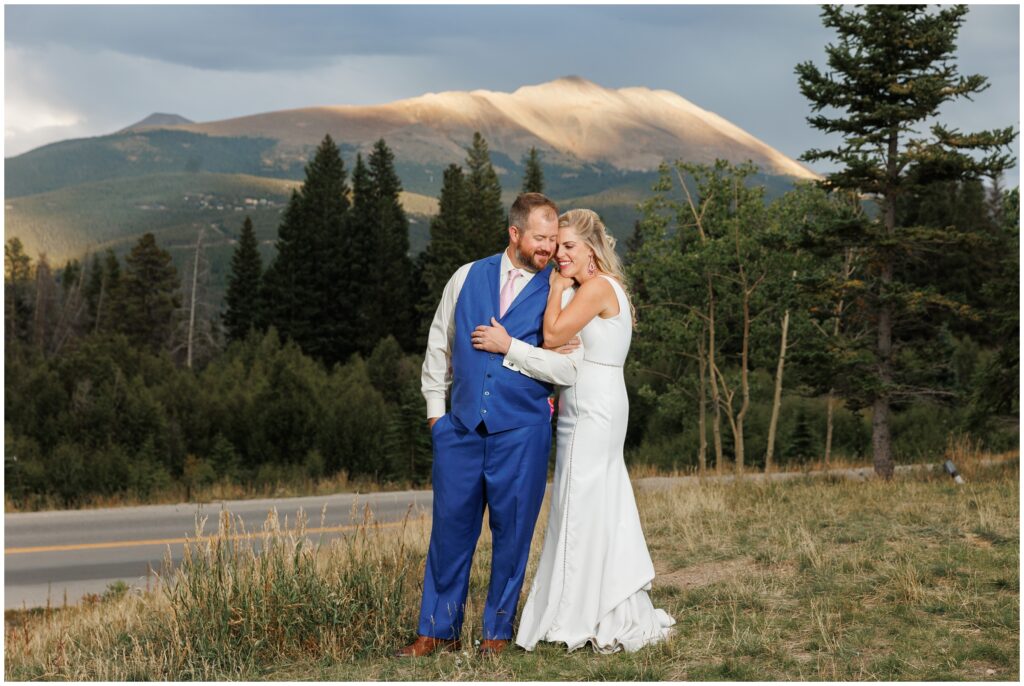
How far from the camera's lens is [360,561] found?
637 centimetres

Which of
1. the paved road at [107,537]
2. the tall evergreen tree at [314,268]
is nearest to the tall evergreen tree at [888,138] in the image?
the paved road at [107,537]

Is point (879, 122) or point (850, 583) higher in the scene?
point (879, 122)

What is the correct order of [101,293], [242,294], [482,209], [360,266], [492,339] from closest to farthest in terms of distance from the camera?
[492,339] → [360,266] → [482,209] → [242,294] → [101,293]

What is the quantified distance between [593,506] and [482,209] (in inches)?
2174

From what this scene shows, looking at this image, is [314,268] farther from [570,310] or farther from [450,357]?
[570,310]

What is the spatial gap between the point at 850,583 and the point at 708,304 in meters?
11.7

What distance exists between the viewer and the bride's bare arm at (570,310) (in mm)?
5133

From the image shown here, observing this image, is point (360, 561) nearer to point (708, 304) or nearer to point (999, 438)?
point (708, 304)

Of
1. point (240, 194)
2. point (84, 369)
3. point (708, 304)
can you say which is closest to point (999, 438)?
point (708, 304)

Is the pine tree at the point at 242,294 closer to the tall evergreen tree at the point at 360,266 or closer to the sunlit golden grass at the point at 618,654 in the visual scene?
the tall evergreen tree at the point at 360,266

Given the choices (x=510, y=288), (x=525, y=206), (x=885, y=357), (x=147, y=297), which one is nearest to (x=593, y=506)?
(x=510, y=288)

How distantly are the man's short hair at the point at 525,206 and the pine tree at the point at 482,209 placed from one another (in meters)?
48.9

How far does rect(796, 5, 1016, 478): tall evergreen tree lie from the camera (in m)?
14.8

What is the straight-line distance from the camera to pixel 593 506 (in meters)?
5.40
